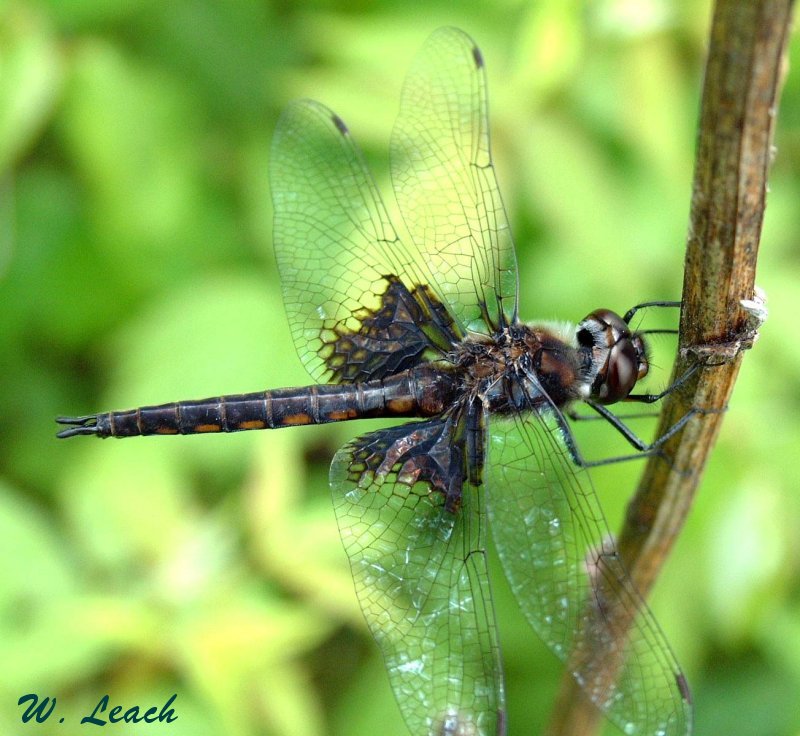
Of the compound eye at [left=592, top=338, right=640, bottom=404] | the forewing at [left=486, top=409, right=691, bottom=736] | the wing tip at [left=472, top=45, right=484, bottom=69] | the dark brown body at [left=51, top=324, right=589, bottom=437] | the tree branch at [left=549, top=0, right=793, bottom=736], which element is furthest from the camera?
the wing tip at [left=472, top=45, right=484, bottom=69]

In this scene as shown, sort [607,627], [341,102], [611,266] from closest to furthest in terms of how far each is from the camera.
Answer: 1. [607,627]
2. [611,266]
3. [341,102]

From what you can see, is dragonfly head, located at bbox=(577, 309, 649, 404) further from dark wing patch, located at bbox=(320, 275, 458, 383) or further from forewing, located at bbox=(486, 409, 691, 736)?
dark wing patch, located at bbox=(320, 275, 458, 383)

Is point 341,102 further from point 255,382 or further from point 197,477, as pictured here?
point 197,477

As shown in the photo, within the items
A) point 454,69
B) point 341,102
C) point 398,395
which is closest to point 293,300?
point 398,395

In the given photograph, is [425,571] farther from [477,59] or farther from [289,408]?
[477,59]

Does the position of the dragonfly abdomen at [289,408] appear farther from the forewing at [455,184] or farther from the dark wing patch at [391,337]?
the forewing at [455,184]

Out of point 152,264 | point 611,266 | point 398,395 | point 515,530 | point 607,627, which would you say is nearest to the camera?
point 607,627

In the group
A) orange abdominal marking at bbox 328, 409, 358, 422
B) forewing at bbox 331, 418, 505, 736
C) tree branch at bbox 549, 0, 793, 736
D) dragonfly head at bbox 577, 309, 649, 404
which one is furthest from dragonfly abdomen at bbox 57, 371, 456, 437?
tree branch at bbox 549, 0, 793, 736
